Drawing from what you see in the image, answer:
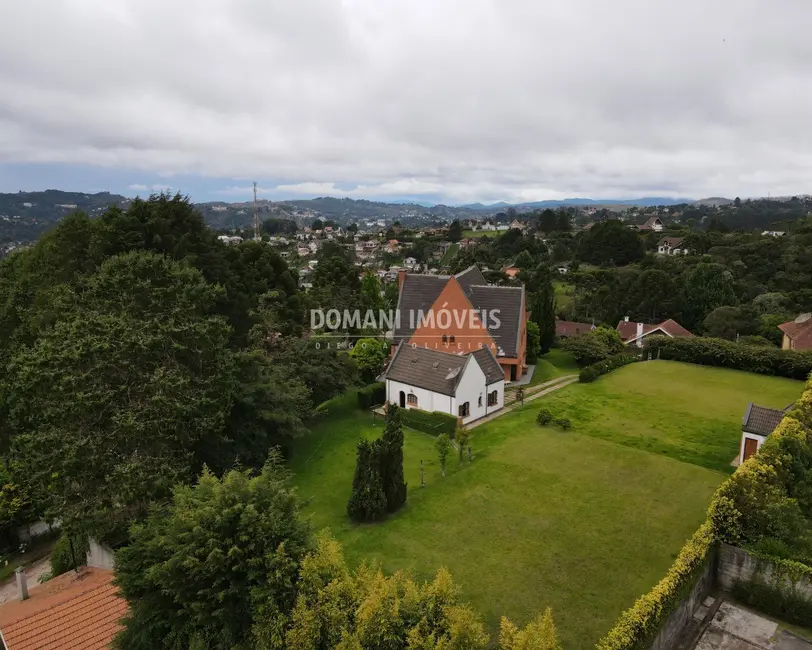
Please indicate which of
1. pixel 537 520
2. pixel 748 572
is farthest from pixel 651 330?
pixel 748 572

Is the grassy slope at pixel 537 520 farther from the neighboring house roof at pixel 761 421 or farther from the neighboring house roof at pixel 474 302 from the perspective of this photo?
Result: the neighboring house roof at pixel 474 302

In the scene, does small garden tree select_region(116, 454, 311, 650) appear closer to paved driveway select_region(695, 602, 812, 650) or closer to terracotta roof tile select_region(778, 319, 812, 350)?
paved driveway select_region(695, 602, 812, 650)

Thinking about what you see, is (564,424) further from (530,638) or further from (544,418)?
(530,638)

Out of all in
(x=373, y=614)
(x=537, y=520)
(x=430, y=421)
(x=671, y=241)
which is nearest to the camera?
(x=373, y=614)

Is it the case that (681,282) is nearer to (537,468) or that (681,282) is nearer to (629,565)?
(537,468)

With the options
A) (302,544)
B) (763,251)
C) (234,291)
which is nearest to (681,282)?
(763,251)

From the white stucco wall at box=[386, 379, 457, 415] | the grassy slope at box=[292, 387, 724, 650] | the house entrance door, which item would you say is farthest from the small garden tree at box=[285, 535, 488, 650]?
the house entrance door

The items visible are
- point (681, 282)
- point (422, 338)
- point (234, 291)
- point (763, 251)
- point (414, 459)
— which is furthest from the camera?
point (763, 251)
